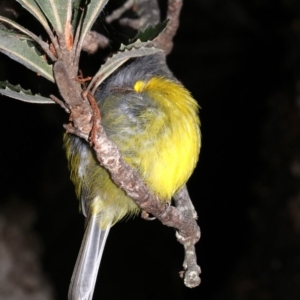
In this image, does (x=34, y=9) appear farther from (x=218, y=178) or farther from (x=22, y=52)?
(x=218, y=178)

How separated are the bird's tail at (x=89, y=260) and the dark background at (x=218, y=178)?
2.35 m

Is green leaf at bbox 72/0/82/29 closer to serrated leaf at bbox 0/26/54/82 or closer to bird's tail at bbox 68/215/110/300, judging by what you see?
serrated leaf at bbox 0/26/54/82

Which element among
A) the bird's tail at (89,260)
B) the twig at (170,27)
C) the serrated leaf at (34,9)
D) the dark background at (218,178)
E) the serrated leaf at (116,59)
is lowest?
the dark background at (218,178)

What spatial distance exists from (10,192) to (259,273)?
6.66ft

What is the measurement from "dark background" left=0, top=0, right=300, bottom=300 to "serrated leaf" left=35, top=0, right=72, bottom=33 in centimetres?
331

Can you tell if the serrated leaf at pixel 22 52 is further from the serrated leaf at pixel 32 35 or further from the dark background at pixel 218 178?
the dark background at pixel 218 178

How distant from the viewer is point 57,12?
147cm

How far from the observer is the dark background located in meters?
4.99

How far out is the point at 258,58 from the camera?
5254 millimetres

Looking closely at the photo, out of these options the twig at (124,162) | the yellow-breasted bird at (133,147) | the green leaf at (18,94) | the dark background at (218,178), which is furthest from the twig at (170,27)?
the dark background at (218,178)

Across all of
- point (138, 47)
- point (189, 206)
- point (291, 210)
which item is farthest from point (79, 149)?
point (291, 210)

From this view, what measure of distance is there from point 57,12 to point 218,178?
3966 mm

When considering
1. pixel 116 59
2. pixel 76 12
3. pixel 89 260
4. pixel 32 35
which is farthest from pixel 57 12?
pixel 89 260

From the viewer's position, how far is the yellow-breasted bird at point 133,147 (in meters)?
2.26
